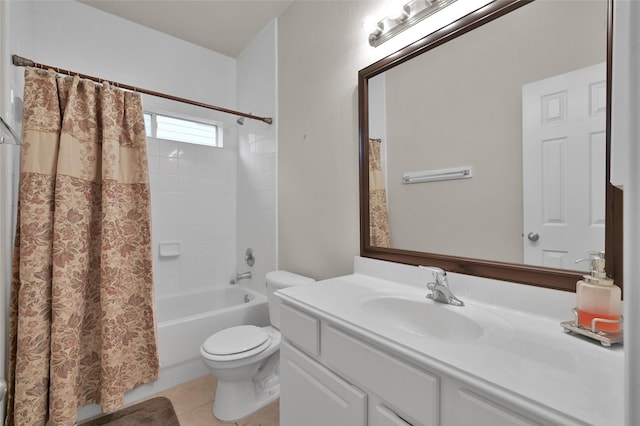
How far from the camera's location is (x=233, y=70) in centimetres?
273

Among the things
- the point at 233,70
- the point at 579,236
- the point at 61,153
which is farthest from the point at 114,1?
the point at 579,236

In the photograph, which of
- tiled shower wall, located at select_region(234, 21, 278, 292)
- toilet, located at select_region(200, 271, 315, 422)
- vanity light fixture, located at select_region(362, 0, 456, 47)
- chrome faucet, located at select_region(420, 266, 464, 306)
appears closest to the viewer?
chrome faucet, located at select_region(420, 266, 464, 306)

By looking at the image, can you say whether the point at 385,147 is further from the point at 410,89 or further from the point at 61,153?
the point at 61,153

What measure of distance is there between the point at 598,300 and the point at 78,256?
208 centimetres

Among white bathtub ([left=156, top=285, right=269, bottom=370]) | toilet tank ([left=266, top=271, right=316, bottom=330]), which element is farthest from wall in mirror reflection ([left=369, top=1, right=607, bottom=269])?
white bathtub ([left=156, top=285, right=269, bottom=370])

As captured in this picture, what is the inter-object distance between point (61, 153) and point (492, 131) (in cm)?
198

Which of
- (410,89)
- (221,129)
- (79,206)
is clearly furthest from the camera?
(221,129)

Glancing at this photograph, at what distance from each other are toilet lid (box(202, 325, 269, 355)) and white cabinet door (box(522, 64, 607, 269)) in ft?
4.35

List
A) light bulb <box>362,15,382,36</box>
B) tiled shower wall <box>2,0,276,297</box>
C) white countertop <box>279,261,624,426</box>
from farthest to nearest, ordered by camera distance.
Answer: tiled shower wall <box>2,0,276,297</box> < light bulb <box>362,15,382,36</box> < white countertop <box>279,261,624,426</box>

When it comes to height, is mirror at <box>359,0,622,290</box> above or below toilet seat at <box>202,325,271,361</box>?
above

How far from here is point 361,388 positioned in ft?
2.76

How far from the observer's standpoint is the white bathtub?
71.6 inches

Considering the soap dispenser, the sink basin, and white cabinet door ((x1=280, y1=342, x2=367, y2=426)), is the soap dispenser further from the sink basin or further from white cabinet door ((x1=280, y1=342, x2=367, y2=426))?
white cabinet door ((x1=280, y1=342, x2=367, y2=426))

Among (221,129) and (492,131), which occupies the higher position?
(221,129)
